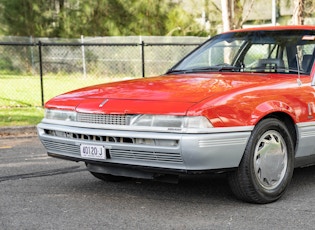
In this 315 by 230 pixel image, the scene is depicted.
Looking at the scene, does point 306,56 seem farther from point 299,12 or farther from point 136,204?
point 299,12

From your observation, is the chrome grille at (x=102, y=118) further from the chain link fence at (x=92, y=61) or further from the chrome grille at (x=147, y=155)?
the chain link fence at (x=92, y=61)

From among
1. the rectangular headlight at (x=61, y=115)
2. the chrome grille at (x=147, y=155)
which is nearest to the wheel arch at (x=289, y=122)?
the chrome grille at (x=147, y=155)

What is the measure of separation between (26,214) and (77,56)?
2056cm

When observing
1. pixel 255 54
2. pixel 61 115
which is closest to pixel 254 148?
pixel 255 54

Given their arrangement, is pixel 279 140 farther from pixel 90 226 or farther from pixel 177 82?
pixel 90 226

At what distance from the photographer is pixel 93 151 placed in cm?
489

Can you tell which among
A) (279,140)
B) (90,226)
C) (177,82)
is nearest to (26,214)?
(90,226)

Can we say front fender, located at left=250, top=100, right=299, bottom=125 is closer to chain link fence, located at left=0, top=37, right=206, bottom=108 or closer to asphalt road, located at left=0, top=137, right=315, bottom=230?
asphalt road, located at left=0, top=137, right=315, bottom=230

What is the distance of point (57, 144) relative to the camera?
17.1ft

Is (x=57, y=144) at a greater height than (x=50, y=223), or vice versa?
(x=57, y=144)

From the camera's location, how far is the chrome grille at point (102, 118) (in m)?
4.77

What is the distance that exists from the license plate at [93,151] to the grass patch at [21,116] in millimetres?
5850

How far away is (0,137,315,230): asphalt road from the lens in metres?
4.51

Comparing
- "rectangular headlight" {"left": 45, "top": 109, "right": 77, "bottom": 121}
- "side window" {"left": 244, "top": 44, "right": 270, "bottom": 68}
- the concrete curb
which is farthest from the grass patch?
"side window" {"left": 244, "top": 44, "right": 270, "bottom": 68}
